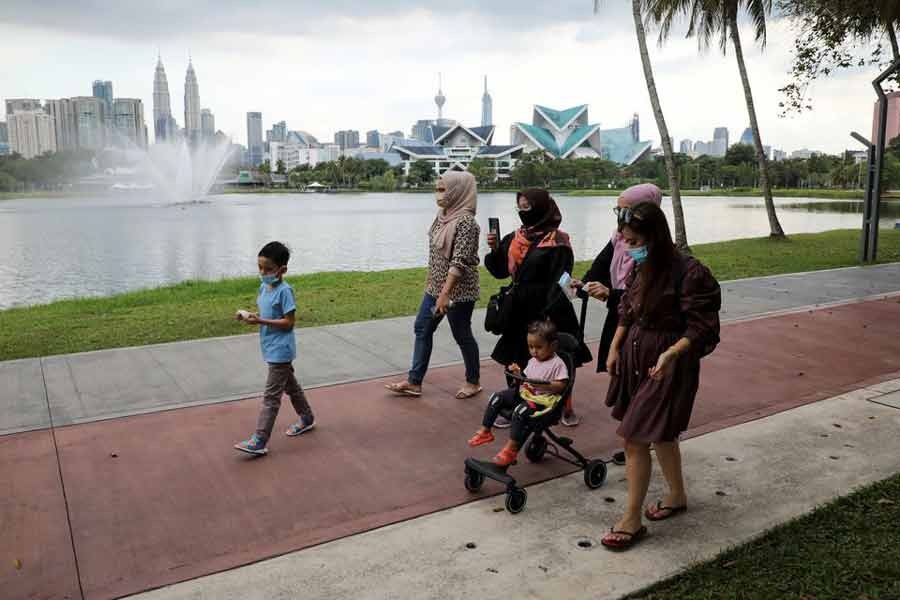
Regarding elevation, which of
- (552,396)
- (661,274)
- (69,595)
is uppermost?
(661,274)

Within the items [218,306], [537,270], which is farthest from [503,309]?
[218,306]

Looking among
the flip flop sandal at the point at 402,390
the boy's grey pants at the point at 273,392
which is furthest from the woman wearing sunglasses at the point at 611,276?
the boy's grey pants at the point at 273,392

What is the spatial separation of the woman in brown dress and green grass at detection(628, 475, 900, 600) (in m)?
0.44

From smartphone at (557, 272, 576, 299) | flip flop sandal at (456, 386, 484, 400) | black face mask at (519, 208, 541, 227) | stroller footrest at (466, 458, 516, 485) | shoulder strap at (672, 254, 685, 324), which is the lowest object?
flip flop sandal at (456, 386, 484, 400)

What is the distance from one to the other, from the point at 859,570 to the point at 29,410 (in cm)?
539

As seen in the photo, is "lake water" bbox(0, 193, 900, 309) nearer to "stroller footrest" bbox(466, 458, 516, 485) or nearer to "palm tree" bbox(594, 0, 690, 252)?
"palm tree" bbox(594, 0, 690, 252)

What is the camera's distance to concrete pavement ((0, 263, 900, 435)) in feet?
18.7

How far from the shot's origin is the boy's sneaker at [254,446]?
4.71m

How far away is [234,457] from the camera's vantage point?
4750mm

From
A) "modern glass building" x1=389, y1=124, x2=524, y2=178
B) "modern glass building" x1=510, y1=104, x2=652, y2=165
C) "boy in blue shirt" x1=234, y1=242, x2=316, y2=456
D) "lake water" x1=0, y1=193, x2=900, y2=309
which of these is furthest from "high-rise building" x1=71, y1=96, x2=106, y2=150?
"boy in blue shirt" x1=234, y1=242, x2=316, y2=456

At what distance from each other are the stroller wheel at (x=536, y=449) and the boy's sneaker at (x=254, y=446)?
64.7 inches

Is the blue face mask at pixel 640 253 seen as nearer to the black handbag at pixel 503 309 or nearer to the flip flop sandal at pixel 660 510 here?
the flip flop sandal at pixel 660 510

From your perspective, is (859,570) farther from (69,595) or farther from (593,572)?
(69,595)

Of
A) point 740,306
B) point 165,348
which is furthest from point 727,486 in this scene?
point 740,306
